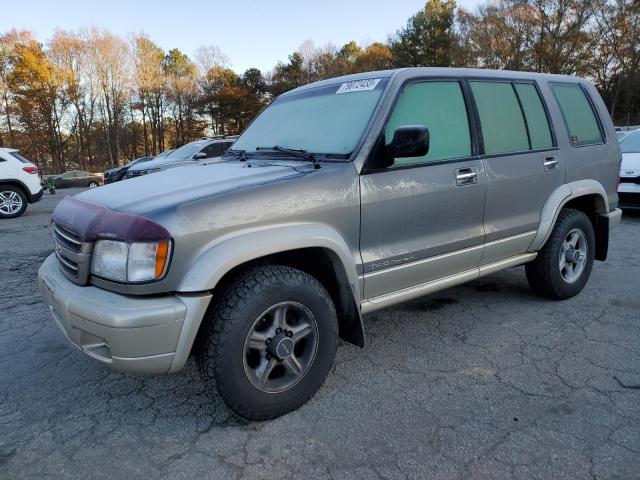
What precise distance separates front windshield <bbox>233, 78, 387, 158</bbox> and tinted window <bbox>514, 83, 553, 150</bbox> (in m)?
1.37

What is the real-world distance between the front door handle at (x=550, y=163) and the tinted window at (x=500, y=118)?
0.21m

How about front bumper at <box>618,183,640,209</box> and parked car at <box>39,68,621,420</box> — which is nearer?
parked car at <box>39,68,621,420</box>

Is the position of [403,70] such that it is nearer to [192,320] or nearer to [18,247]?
[192,320]

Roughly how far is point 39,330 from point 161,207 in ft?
7.75

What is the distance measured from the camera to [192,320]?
2133 mm

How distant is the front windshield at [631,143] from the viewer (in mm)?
8578

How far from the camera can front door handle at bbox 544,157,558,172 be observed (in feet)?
12.0

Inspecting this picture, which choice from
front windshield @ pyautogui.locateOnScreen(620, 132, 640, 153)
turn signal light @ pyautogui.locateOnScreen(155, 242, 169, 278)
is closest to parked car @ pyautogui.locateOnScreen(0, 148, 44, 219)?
turn signal light @ pyautogui.locateOnScreen(155, 242, 169, 278)

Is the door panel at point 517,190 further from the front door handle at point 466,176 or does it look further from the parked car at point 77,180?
the parked car at point 77,180

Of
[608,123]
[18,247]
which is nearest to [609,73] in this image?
[608,123]

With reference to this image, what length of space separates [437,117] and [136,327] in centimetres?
225

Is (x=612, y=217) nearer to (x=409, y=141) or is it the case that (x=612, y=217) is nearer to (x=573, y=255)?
(x=573, y=255)

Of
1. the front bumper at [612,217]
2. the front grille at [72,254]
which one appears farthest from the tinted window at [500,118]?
the front grille at [72,254]

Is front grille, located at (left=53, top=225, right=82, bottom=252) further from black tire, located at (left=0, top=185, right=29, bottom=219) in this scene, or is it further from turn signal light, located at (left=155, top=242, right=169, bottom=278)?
black tire, located at (left=0, top=185, right=29, bottom=219)
